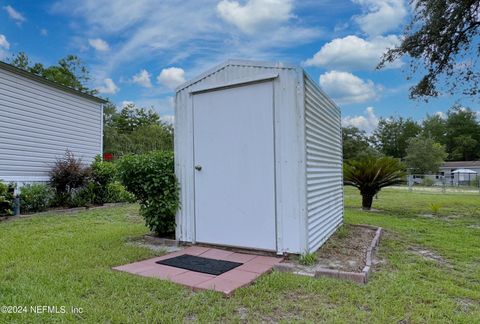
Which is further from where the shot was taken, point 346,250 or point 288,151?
point 346,250

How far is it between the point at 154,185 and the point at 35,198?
207 inches

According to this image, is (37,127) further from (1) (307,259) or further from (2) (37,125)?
(1) (307,259)

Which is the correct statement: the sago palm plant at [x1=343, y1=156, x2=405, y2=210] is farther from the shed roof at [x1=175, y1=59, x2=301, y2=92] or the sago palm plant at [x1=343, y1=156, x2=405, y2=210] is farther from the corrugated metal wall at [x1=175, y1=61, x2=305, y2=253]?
the shed roof at [x1=175, y1=59, x2=301, y2=92]

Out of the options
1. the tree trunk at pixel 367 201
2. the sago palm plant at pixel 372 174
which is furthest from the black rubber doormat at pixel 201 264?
the tree trunk at pixel 367 201

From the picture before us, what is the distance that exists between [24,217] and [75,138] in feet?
11.3

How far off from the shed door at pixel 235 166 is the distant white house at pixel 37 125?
6166 mm

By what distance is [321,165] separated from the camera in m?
4.46

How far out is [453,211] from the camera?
9.03 metres

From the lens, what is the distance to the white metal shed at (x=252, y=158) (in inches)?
143

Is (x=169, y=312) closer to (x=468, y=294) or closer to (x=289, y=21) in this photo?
(x=468, y=294)

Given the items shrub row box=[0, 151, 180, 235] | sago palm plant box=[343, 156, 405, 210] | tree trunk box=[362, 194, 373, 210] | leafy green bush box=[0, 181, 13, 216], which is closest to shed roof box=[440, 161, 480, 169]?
sago palm plant box=[343, 156, 405, 210]

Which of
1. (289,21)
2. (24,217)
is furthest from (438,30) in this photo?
(24,217)

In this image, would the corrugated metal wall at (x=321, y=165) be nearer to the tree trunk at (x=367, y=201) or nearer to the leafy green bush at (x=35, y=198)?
the tree trunk at (x=367, y=201)

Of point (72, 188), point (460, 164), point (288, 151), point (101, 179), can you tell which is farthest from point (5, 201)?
point (460, 164)
